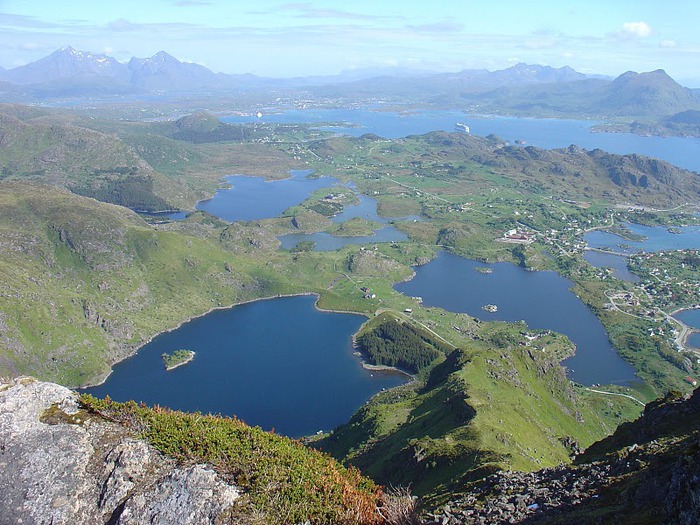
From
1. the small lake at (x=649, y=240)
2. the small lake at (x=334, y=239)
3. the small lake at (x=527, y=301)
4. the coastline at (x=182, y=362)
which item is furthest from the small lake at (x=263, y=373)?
the small lake at (x=649, y=240)

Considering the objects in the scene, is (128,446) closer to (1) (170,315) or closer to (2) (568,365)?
(2) (568,365)

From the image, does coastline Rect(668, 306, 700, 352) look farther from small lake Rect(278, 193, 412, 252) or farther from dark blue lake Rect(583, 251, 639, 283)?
small lake Rect(278, 193, 412, 252)

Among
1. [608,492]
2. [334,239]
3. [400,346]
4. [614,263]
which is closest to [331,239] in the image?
[334,239]

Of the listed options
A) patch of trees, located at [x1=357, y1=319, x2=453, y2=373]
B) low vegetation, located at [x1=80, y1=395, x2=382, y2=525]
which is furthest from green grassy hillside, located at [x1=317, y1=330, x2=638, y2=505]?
low vegetation, located at [x1=80, y1=395, x2=382, y2=525]

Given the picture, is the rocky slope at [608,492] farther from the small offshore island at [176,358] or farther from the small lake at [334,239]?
the small lake at [334,239]

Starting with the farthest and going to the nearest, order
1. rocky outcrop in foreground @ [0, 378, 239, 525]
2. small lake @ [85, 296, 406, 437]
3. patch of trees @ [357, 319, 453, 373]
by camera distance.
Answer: patch of trees @ [357, 319, 453, 373]
small lake @ [85, 296, 406, 437]
rocky outcrop in foreground @ [0, 378, 239, 525]

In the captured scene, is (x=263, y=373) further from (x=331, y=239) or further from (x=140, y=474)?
(x=140, y=474)
